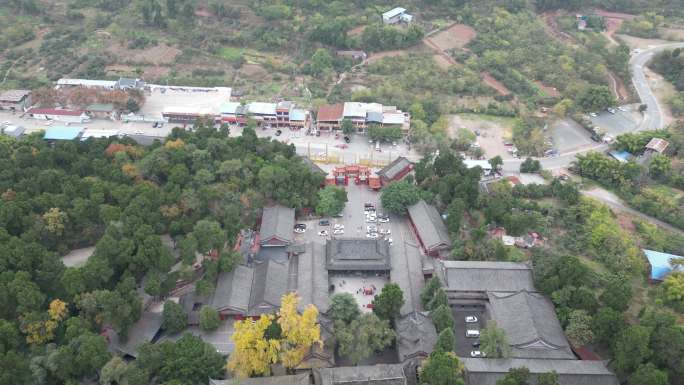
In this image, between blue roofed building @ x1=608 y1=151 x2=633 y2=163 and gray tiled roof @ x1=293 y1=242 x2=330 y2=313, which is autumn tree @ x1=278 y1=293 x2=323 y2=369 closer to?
gray tiled roof @ x1=293 y1=242 x2=330 y2=313

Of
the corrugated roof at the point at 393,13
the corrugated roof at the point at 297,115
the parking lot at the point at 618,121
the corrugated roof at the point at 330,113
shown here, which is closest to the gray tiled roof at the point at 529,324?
the corrugated roof at the point at 330,113

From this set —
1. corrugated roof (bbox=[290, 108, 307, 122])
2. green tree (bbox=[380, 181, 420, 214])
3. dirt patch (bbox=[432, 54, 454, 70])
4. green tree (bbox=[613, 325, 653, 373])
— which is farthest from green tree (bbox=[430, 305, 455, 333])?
dirt patch (bbox=[432, 54, 454, 70])

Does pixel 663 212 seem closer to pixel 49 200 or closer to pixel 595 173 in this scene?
pixel 595 173

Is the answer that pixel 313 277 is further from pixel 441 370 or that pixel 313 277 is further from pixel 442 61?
pixel 442 61

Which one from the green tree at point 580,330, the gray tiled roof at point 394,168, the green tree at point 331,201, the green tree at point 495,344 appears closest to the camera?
the green tree at point 495,344

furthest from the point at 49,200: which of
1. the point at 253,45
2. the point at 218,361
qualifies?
the point at 253,45

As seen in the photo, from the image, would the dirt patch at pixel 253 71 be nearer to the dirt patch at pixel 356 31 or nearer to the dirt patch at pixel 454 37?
the dirt patch at pixel 356 31
